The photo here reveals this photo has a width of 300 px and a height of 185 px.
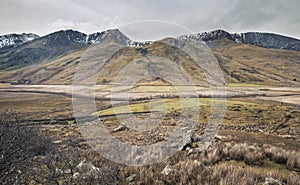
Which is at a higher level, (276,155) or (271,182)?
(271,182)

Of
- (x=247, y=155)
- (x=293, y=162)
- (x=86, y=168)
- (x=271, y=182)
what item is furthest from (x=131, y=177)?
(x=293, y=162)

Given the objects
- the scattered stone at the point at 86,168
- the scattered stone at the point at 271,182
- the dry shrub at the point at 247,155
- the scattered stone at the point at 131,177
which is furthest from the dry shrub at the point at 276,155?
the scattered stone at the point at 86,168

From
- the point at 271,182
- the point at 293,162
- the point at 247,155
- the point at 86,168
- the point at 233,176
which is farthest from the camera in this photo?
the point at 247,155

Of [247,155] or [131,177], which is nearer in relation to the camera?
[131,177]

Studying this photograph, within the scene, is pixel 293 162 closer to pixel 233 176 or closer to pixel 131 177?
pixel 233 176

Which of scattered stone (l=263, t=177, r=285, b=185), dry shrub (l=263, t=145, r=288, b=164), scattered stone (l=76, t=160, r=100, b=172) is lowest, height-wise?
dry shrub (l=263, t=145, r=288, b=164)

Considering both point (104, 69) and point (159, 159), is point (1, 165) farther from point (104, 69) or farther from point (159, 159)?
point (104, 69)

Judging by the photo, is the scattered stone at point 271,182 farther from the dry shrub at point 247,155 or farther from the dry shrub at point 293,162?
the dry shrub at point 247,155

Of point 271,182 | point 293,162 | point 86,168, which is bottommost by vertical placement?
point 293,162

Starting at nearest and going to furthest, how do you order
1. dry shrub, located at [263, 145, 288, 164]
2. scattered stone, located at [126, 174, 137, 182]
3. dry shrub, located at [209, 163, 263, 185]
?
dry shrub, located at [209, 163, 263, 185], scattered stone, located at [126, 174, 137, 182], dry shrub, located at [263, 145, 288, 164]

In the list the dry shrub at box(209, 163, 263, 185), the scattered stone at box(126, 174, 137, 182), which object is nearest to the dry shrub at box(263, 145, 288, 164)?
the dry shrub at box(209, 163, 263, 185)

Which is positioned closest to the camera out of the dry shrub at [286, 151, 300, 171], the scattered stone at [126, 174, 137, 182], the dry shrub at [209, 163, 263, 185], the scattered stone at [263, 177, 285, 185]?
the scattered stone at [263, 177, 285, 185]

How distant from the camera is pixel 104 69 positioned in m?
164

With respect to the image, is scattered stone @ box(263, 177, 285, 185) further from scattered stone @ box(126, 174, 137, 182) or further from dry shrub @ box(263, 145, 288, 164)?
scattered stone @ box(126, 174, 137, 182)
